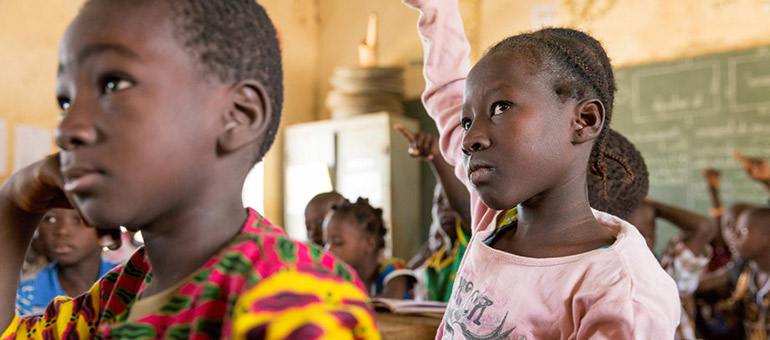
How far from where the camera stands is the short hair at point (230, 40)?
24.4 inches

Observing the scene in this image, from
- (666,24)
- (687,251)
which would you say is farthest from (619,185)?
(666,24)

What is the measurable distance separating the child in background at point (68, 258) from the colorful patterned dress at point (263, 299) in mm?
1589

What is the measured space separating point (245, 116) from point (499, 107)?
53 centimetres

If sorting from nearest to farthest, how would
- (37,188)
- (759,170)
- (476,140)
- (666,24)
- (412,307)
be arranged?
(37,188), (476,140), (412,307), (759,170), (666,24)

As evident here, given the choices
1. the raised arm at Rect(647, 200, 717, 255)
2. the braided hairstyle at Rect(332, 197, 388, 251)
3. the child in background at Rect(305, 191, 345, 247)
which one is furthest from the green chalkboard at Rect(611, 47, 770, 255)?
the child in background at Rect(305, 191, 345, 247)

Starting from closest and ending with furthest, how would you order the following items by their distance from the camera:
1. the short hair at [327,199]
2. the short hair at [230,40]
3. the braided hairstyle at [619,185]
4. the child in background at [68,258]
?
the short hair at [230,40] < the braided hairstyle at [619,185] < the child in background at [68,258] < the short hair at [327,199]

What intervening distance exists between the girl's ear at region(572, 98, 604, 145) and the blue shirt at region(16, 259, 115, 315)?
1.59 meters

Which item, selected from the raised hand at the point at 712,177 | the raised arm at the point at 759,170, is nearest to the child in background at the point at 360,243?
the raised arm at the point at 759,170

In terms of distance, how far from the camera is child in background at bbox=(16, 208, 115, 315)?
205cm

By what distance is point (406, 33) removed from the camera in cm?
664

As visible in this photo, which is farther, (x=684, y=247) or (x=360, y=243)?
(x=684, y=247)

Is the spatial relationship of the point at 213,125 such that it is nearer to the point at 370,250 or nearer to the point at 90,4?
the point at 90,4

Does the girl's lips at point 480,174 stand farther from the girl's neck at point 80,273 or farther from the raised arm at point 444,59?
the girl's neck at point 80,273

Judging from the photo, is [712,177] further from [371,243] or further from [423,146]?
[423,146]
